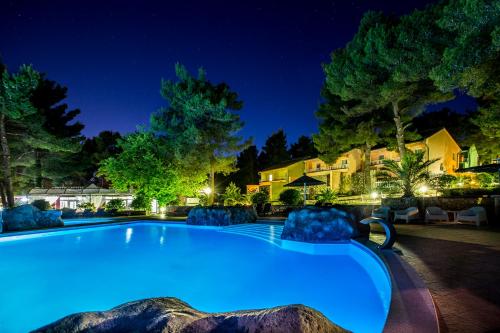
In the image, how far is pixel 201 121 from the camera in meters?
23.4

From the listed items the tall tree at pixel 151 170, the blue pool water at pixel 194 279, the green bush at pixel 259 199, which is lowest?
the blue pool water at pixel 194 279

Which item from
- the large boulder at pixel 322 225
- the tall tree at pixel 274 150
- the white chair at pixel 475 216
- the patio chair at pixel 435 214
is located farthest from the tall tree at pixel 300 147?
the large boulder at pixel 322 225

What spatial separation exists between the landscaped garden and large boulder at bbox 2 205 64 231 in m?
0.07

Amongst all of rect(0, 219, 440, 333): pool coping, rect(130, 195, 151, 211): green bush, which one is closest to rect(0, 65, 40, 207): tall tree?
rect(130, 195, 151, 211): green bush

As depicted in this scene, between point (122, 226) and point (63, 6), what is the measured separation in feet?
50.5

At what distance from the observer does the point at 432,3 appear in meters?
17.6

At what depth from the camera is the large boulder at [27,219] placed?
50.9 feet

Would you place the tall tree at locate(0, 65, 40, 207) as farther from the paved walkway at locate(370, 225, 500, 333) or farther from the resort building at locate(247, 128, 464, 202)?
the resort building at locate(247, 128, 464, 202)

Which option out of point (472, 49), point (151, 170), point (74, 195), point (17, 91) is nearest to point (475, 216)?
point (472, 49)

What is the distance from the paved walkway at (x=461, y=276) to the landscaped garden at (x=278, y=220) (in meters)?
0.04

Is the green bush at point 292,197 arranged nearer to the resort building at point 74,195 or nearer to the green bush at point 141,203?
the green bush at point 141,203

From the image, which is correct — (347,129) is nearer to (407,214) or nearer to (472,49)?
(407,214)

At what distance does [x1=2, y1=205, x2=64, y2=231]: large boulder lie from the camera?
A: 611 inches

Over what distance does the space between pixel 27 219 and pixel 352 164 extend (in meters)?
32.5
